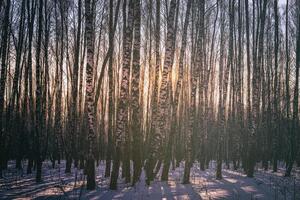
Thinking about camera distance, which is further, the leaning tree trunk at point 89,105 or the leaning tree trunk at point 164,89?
the leaning tree trunk at point 164,89

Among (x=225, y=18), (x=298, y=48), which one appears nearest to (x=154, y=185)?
(x=298, y=48)

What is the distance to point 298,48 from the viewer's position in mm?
18891

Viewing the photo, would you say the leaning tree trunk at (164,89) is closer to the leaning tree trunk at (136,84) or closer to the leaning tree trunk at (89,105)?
the leaning tree trunk at (136,84)

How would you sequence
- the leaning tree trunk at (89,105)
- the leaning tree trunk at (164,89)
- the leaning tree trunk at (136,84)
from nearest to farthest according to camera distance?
the leaning tree trunk at (89,105) → the leaning tree trunk at (136,84) → the leaning tree trunk at (164,89)

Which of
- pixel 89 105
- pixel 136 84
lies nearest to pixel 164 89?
pixel 136 84

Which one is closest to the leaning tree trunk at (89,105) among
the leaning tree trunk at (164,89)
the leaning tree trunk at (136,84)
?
the leaning tree trunk at (136,84)

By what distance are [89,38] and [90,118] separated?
108 inches

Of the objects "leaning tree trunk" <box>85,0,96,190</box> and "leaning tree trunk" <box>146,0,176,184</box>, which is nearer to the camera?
"leaning tree trunk" <box>85,0,96,190</box>

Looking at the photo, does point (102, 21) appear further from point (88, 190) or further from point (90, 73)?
point (88, 190)

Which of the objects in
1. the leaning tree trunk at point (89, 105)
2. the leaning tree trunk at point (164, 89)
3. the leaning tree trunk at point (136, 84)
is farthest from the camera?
the leaning tree trunk at point (164, 89)

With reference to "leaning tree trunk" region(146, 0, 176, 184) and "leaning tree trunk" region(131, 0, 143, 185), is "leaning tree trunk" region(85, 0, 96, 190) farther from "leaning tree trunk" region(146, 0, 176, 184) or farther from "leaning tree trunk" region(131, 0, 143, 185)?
"leaning tree trunk" region(146, 0, 176, 184)

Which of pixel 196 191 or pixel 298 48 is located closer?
pixel 196 191

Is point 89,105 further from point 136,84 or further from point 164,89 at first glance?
point 164,89

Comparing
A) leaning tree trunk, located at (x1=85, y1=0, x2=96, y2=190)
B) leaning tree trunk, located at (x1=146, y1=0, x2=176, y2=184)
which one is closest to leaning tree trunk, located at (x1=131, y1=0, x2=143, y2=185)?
leaning tree trunk, located at (x1=146, y1=0, x2=176, y2=184)
